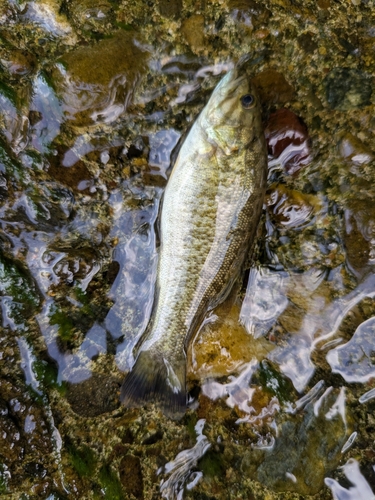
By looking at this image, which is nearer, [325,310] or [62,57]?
[62,57]

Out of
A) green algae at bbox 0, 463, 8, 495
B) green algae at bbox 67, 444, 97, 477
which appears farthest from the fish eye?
green algae at bbox 0, 463, 8, 495

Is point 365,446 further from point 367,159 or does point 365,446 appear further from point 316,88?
point 316,88

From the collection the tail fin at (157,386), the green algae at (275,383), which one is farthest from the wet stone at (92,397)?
the green algae at (275,383)

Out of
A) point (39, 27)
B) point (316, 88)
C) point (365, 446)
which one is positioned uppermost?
point (39, 27)

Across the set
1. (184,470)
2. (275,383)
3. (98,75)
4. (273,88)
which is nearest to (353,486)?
(275,383)

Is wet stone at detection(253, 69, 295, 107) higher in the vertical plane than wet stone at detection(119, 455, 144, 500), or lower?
higher

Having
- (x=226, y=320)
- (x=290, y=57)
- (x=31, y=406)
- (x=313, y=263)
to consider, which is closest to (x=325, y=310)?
(x=313, y=263)

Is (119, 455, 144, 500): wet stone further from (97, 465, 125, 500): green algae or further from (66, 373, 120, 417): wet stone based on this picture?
(66, 373, 120, 417): wet stone
